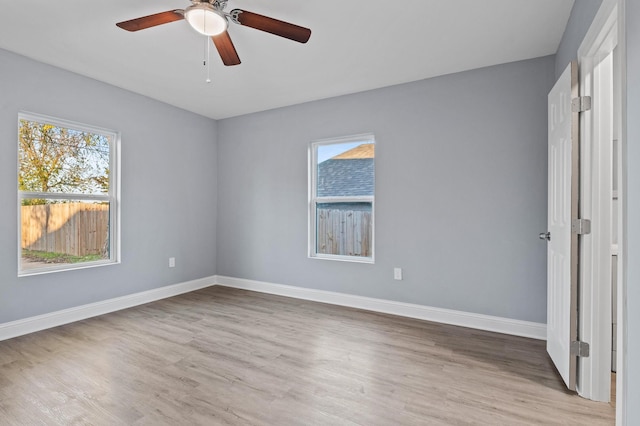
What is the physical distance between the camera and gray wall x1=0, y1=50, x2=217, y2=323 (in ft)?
9.49

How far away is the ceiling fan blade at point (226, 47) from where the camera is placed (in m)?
2.16

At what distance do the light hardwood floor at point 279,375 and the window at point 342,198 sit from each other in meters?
0.96

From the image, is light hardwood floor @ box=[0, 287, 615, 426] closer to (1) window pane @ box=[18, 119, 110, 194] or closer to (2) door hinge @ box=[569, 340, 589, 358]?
(2) door hinge @ box=[569, 340, 589, 358]

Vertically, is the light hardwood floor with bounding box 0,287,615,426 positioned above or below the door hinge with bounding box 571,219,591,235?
below

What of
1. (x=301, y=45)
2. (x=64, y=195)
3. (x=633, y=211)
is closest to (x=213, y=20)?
(x=301, y=45)

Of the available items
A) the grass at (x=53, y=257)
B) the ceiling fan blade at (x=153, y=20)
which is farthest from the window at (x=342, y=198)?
the grass at (x=53, y=257)

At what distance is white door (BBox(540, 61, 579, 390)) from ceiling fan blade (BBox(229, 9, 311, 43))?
66.2 inches

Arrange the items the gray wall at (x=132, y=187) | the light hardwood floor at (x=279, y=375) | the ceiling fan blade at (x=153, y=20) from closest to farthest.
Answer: the light hardwood floor at (x=279, y=375)
the ceiling fan blade at (x=153, y=20)
the gray wall at (x=132, y=187)

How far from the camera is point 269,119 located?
4.47 meters

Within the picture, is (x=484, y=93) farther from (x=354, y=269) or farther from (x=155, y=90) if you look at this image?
(x=155, y=90)

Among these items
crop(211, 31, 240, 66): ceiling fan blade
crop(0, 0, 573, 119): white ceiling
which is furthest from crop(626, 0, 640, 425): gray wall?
crop(211, 31, 240, 66): ceiling fan blade

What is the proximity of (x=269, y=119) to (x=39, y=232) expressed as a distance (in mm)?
2820

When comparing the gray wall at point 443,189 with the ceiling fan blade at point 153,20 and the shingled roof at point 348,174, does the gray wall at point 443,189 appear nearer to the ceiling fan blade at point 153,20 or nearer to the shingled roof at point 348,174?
the shingled roof at point 348,174

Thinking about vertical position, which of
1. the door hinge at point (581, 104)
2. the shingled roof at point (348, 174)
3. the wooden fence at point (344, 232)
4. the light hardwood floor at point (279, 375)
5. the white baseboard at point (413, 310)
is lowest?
the light hardwood floor at point (279, 375)
